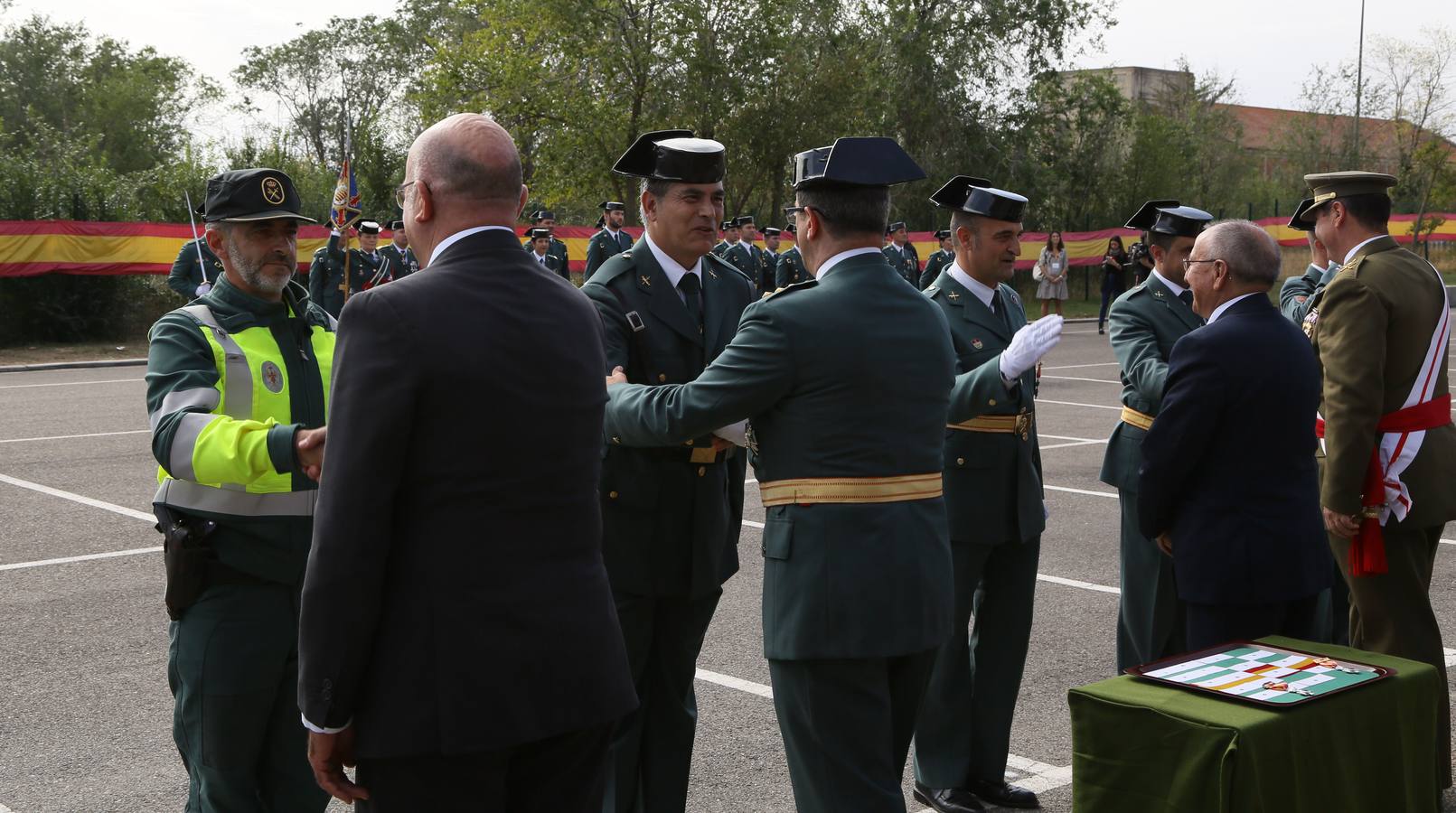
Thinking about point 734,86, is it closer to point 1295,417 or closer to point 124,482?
point 124,482

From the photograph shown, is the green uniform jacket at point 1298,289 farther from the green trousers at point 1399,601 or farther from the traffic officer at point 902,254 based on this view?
the traffic officer at point 902,254

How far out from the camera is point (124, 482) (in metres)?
10.5

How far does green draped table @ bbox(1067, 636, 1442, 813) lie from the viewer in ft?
10.7

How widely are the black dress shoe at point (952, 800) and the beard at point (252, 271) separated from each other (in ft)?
8.96

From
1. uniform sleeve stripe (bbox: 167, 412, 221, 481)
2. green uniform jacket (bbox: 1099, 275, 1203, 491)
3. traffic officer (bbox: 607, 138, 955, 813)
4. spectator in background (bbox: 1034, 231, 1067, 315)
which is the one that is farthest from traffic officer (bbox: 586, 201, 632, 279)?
uniform sleeve stripe (bbox: 167, 412, 221, 481)

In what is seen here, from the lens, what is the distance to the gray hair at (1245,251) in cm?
429

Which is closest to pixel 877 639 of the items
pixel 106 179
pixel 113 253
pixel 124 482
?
pixel 124 482

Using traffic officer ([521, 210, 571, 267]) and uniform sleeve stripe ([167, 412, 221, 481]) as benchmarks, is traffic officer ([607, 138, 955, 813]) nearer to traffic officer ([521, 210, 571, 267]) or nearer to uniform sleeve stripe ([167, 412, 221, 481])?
uniform sleeve stripe ([167, 412, 221, 481])

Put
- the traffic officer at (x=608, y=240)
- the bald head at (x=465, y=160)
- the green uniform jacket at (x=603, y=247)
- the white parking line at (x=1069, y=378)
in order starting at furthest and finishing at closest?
1. the traffic officer at (x=608, y=240)
2. the green uniform jacket at (x=603, y=247)
3. the white parking line at (x=1069, y=378)
4. the bald head at (x=465, y=160)

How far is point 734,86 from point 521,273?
3278 centimetres

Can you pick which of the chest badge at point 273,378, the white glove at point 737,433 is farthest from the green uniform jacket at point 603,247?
the chest badge at point 273,378

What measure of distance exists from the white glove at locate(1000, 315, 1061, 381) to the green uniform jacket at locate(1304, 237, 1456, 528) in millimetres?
1475

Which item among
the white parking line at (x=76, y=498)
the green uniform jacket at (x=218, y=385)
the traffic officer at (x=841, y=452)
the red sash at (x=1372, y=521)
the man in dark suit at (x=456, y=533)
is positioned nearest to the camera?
the man in dark suit at (x=456, y=533)

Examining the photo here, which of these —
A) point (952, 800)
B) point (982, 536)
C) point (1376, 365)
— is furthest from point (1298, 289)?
point (952, 800)
